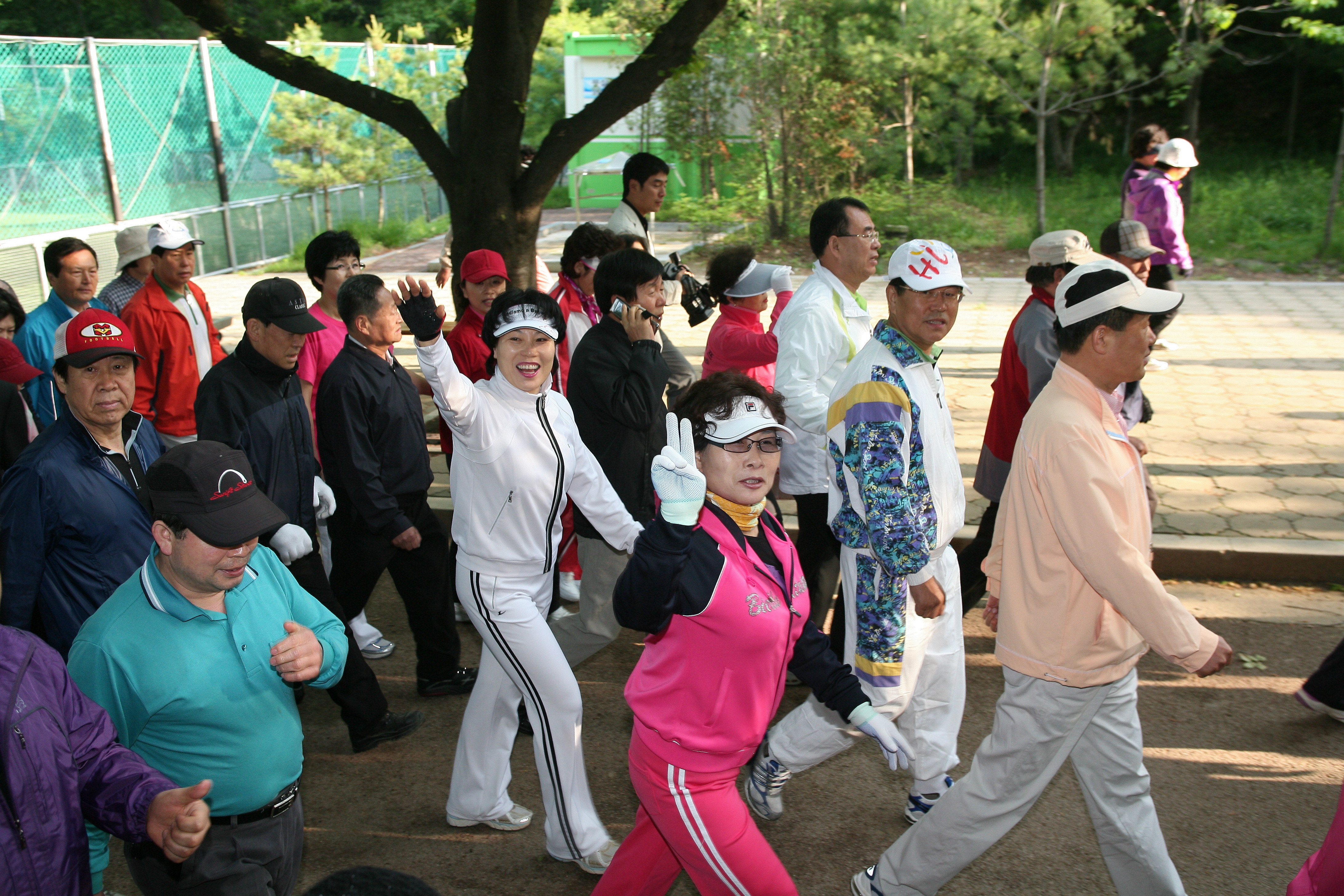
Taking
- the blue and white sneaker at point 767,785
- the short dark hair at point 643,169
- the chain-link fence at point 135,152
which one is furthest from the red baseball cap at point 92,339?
the chain-link fence at point 135,152

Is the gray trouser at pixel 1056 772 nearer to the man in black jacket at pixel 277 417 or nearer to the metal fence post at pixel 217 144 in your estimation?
the man in black jacket at pixel 277 417

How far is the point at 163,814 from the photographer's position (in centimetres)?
227

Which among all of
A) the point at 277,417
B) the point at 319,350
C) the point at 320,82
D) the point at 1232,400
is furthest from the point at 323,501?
the point at 1232,400

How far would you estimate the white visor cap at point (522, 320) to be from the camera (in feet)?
12.2

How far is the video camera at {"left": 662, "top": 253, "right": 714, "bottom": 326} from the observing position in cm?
546

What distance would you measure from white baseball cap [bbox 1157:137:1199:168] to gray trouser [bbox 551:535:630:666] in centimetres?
808

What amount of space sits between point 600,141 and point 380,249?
8.54m

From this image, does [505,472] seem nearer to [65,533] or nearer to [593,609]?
[593,609]

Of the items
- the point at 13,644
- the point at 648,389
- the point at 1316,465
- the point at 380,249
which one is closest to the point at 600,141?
the point at 380,249

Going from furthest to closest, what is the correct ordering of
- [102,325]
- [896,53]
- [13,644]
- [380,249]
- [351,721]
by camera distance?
[380,249] → [896,53] → [351,721] → [102,325] → [13,644]

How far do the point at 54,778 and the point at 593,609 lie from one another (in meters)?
2.32

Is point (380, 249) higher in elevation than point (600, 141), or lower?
lower

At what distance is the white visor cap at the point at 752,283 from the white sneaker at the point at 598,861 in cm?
272

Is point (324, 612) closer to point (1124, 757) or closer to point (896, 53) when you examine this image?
point (1124, 757)
